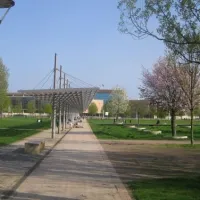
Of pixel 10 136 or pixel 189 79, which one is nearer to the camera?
pixel 189 79

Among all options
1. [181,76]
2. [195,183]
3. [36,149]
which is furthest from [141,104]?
[195,183]

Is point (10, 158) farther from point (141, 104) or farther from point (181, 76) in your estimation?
point (141, 104)

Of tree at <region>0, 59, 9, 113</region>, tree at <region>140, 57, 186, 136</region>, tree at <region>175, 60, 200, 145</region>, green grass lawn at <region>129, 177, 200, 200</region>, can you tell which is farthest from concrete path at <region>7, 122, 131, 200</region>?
tree at <region>0, 59, 9, 113</region>

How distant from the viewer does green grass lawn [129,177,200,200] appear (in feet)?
32.7

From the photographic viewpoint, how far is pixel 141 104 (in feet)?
430

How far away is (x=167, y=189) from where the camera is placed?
11.0m

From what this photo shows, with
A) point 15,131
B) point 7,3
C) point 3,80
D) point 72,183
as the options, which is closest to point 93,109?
point 3,80

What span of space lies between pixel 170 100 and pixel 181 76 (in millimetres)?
9589

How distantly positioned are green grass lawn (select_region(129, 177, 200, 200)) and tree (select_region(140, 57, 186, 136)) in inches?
1054

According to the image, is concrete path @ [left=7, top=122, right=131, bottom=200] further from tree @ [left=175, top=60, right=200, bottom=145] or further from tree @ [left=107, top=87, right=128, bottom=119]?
tree @ [left=107, top=87, right=128, bottom=119]

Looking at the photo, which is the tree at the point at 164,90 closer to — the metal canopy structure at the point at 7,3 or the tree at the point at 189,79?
the tree at the point at 189,79

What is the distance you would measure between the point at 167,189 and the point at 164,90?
31.1 meters

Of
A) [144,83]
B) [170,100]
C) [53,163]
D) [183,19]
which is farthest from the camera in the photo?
[144,83]

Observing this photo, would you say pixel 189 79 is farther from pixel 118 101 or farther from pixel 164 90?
pixel 118 101
